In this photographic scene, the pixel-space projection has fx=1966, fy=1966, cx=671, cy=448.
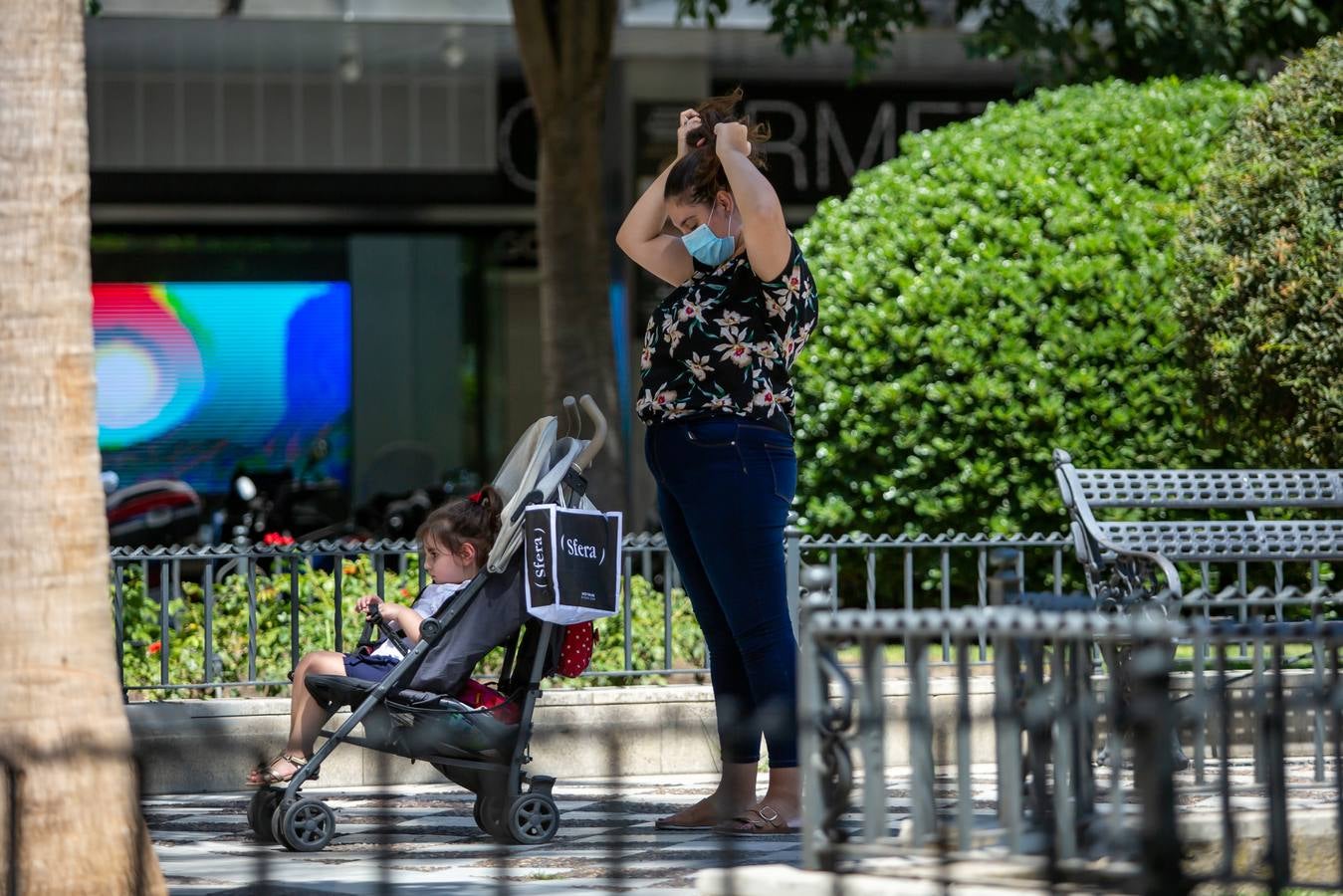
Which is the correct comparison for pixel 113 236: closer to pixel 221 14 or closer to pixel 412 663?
pixel 221 14

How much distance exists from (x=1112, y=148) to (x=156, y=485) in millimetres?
7453

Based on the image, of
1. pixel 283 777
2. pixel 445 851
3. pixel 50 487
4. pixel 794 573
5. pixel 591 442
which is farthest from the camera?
pixel 794 573

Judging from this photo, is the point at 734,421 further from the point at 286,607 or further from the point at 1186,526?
the point at 286,607

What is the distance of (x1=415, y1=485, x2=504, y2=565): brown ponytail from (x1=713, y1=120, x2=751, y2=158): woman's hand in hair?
1325mm

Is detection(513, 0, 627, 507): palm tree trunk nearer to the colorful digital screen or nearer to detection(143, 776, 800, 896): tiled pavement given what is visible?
detection(143, 776, 800, 896): tiled pavement

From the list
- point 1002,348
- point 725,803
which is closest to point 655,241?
point 725,803

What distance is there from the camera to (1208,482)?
22.3ft

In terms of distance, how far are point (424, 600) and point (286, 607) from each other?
2164mm

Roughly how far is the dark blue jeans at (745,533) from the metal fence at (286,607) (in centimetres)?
207

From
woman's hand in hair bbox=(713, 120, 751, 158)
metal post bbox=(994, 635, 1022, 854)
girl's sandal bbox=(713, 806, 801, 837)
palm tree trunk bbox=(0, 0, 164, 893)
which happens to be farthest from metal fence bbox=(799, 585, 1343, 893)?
woman's hand in hair bbox=(713, 120, 751, 158)

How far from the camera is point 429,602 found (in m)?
5.73

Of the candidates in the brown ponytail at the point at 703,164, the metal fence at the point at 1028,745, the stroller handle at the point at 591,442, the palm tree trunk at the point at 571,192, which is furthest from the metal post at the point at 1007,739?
the palm tree trunk at the point at 571,192

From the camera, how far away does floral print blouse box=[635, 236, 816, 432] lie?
506 centimetres

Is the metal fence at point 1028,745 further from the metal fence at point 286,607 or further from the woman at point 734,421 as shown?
the metal fence at point 286,607
